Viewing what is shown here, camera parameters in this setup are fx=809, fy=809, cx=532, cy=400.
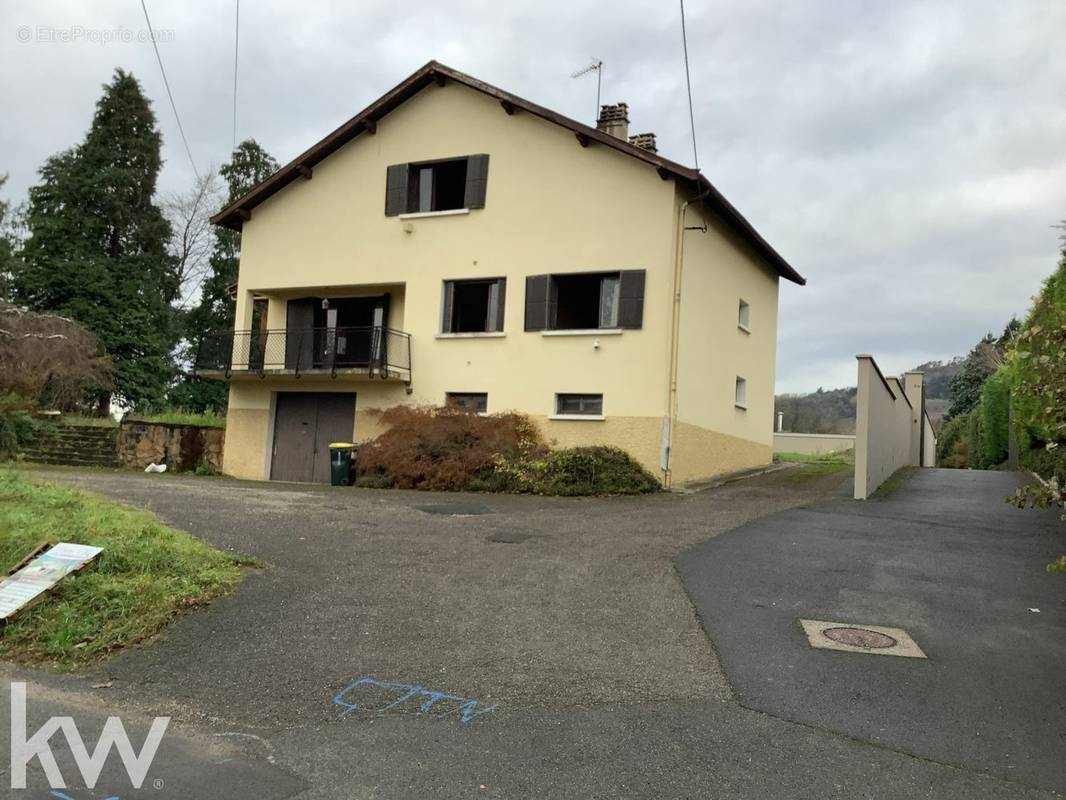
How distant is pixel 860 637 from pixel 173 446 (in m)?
19.1

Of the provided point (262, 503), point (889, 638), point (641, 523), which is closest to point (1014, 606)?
point (889, 638)

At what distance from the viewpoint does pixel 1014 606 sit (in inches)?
263

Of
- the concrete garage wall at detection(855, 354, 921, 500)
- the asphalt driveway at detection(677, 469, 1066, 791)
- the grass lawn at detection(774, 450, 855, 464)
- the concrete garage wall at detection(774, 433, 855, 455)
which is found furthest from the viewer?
the concrete garage wall at detection(774, 433, 855, 455)

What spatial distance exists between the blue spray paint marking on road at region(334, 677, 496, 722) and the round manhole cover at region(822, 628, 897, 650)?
2.73 m

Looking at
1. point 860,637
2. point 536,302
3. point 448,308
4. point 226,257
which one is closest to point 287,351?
point 448,308

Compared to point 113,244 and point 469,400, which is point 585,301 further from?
point 113,244

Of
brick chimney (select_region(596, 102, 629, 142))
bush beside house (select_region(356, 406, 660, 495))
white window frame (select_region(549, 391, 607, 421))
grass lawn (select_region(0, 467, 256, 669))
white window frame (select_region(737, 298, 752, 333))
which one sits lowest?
grass lawn (select_region(0, 467, 256, 669))

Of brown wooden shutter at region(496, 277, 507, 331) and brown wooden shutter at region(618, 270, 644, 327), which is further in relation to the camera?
brown wooden shutter at region(496, 277, 507, 331)

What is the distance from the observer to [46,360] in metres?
26.7

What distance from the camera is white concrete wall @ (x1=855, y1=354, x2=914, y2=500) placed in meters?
13.4

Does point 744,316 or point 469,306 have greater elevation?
point 744,316

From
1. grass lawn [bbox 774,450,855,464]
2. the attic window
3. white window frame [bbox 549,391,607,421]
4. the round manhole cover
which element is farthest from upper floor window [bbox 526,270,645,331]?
the round manhole cover

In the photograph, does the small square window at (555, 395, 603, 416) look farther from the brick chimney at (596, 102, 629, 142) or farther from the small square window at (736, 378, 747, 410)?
the brick chimney at (596, 102, 629, 142)

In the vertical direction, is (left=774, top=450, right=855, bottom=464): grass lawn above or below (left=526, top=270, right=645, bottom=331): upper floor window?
below
